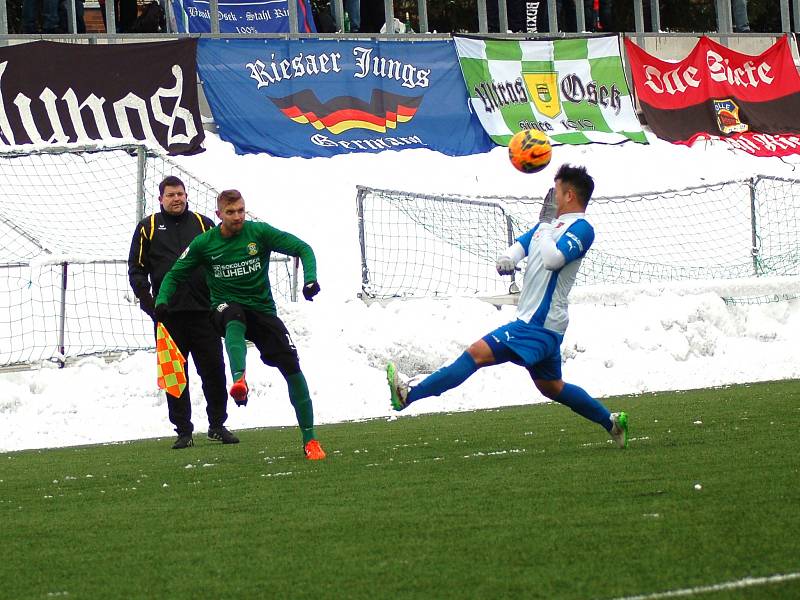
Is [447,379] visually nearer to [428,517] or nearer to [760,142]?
[428,517]

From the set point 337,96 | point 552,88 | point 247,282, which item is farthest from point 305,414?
point 552,88

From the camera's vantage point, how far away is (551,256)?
7.70 meters

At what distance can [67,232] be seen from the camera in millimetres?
16969

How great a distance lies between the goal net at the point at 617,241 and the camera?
16.5m

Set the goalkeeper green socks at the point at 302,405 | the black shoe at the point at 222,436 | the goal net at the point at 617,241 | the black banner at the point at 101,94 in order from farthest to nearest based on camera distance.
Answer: the black banner at the point at 101,94 < the goal net at the point at 617,241 < the black shoe at the point at 222,436 < the goalkeeper green socks at the point at 302,405

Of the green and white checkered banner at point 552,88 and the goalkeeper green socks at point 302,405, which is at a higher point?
the green and white checkered banner at point 552,88

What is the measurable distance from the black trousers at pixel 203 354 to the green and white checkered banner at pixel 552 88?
1183 centimetres

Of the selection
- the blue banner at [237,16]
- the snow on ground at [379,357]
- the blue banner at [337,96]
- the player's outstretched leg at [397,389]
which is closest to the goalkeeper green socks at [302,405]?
the player's outstretched leg at [397,389]

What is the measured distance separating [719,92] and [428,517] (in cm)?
1995

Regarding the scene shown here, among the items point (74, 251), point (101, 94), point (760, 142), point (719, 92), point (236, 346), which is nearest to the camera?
point (236, 346)

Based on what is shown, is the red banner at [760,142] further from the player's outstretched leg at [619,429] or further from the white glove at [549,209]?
the player's outstretched leg at [619,429]

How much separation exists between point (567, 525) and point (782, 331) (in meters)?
11.2

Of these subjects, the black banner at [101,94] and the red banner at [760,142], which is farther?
the red banner at [760,142]

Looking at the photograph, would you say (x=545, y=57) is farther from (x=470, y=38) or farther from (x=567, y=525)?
(x=567, y=525)
